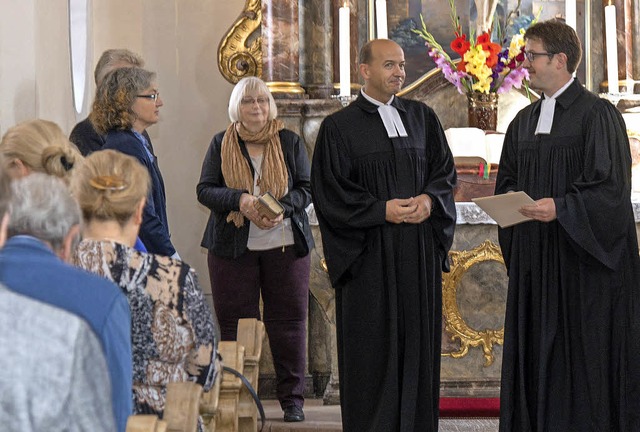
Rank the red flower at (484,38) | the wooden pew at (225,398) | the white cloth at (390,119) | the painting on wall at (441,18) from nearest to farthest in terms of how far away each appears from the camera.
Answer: the wooden pew at (225,398) < the white cloth at (390,119) < the red flower at (484,38) < the painting on wall at (441,18)

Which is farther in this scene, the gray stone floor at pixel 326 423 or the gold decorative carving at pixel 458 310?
the gold decorative carving at pixel 458 310

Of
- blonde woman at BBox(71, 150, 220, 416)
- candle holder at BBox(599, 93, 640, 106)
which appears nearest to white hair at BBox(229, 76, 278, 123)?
candle holder at BBox(599, 93, 640, 106)

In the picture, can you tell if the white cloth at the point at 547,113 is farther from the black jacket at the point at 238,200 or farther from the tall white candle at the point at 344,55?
the tall white candle at the point at 344,55

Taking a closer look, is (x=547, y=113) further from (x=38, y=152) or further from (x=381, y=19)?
(x=38, y=152)

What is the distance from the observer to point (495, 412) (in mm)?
7402

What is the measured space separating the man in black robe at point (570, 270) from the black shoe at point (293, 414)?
1855 millimetres

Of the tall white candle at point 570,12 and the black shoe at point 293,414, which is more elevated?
the tall white candle at point 570,12

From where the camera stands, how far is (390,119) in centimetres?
608

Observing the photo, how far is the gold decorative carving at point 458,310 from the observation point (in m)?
7.67

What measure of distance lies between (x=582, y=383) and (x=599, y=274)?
54 centimetres

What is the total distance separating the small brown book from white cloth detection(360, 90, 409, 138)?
880 mm

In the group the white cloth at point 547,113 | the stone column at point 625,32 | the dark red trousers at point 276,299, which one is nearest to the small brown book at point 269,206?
the dark red trousers at point 276,299

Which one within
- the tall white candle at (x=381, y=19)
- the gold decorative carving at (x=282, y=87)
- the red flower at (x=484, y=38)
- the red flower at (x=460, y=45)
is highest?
the tall white candle at (x=381, y=19)

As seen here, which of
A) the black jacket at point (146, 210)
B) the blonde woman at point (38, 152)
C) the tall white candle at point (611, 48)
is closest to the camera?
the blonde woman at point (38, 152)
